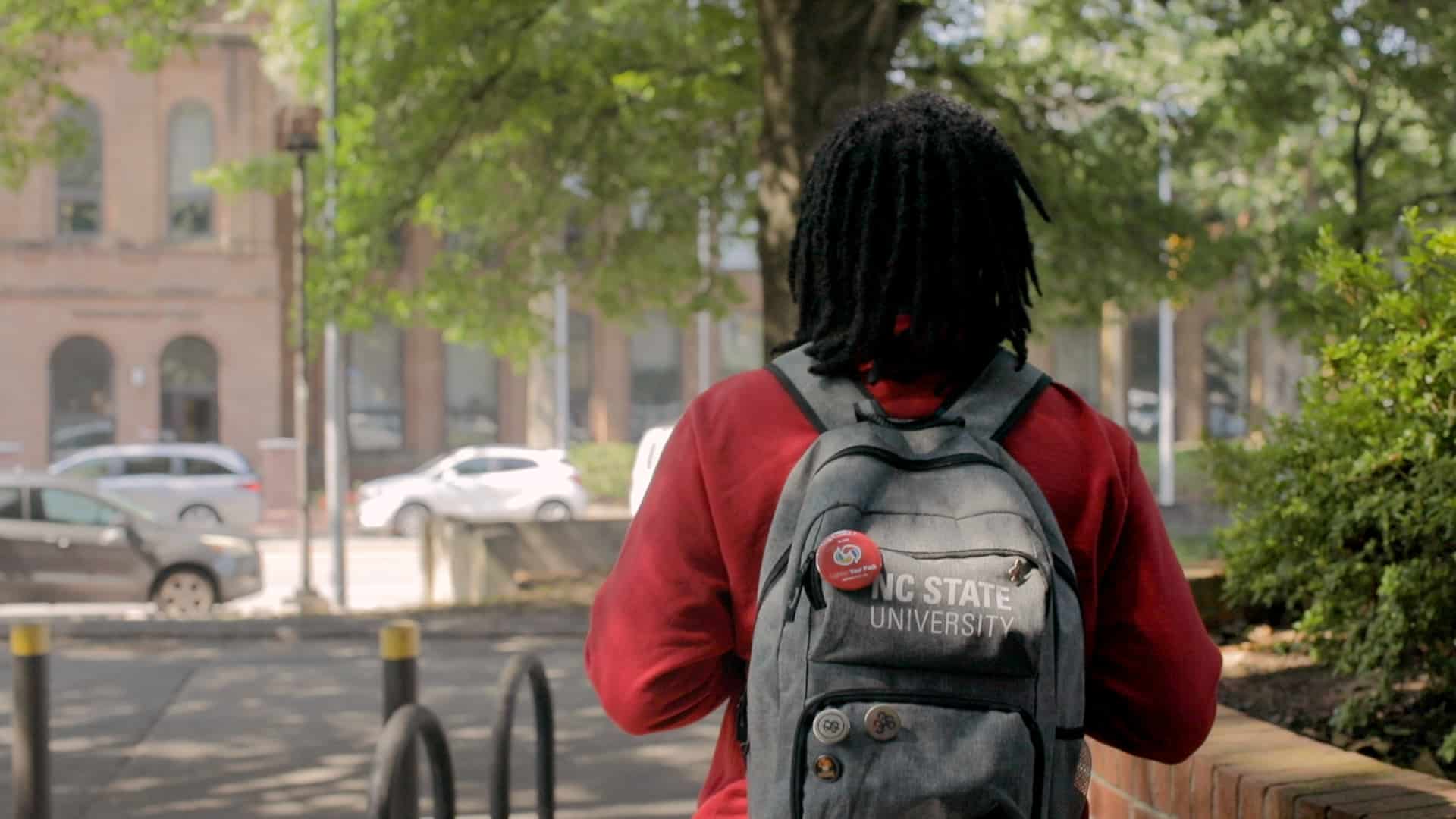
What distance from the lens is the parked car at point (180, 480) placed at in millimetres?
31062

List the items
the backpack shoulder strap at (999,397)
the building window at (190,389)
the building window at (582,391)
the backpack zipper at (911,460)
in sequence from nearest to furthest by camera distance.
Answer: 1. the backpack zipper at (911,460)
2. the backpack shoulder strap at (999,397)
3. the building window at (190,389)
4. the building window at (582,391)

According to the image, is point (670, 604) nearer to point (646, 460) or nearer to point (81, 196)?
point (646, 460)

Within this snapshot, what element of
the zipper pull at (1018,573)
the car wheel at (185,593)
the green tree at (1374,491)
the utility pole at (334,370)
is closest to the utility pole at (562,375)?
the utility pole at (334,370)

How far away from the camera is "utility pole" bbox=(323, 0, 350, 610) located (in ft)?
50.0

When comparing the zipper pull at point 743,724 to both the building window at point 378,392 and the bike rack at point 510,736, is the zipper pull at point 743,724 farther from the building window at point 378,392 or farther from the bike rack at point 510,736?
the building window at point 378,392

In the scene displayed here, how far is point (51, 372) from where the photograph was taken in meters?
37.8

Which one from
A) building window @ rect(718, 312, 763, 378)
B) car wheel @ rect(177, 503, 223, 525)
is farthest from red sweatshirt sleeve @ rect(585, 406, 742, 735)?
building window @ rect(718, 312, 763, 378)

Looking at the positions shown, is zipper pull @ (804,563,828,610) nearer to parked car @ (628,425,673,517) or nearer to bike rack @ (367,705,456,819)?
bike rack @ (367,705,456,819)

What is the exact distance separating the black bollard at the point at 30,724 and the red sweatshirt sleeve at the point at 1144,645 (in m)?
4.12

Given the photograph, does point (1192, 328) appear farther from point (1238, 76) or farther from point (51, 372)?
point (1238, 76)

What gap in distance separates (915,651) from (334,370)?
2173 centimetres

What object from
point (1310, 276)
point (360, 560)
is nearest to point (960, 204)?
point (1310, 276)

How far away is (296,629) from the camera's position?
12953 millimetres

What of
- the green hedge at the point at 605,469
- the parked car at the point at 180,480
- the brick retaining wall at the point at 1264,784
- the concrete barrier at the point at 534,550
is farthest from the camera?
the green hedge at the point at 605,469
